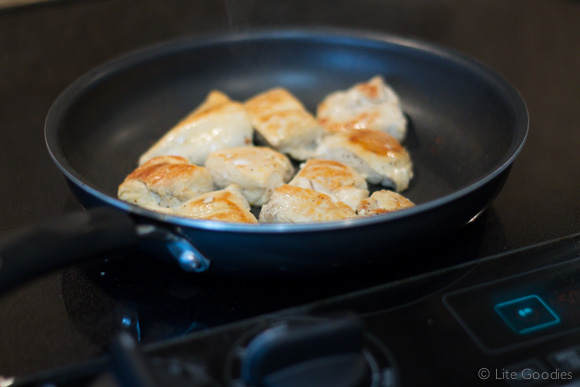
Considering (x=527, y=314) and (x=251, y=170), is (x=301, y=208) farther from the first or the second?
(x=527, y=314)

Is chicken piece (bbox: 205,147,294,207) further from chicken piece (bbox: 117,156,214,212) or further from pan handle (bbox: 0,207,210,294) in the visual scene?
pan handle (bbox: 0,207,210,294)

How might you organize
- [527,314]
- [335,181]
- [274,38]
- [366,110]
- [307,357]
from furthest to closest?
[274,38] → [366,110] → [335,181] → [527,314] → [307,357]

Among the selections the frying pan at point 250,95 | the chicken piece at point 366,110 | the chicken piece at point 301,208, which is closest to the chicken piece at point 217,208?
the chicken piece at point 301,208

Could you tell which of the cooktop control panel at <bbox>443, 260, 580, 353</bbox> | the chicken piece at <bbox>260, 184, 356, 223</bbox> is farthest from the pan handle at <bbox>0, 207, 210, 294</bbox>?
the cooktop control panel at <bbox>443, 260, 580, 353</bbox>

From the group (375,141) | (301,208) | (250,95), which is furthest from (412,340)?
(250,95)

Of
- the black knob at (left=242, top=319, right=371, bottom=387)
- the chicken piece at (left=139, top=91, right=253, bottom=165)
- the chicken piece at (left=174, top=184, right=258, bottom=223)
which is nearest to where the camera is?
the black knob at (left=242, top=319, right=371, bottom=387)

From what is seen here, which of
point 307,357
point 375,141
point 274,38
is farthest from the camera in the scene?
point 274,38

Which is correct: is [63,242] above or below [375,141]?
above
